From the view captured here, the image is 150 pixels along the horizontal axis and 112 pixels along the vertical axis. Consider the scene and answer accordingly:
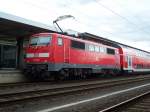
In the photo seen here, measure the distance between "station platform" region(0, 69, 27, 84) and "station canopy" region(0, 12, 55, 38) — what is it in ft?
10.8

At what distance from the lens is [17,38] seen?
26516 mm

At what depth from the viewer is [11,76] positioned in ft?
71.7

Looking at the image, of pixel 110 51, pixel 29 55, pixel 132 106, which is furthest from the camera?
pixel 110 51

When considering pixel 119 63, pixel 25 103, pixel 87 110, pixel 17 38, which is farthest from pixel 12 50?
pixel 87 110

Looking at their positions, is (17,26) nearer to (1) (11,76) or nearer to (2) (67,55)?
(1) (11,76)

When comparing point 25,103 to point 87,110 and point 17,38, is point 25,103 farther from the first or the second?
point 17,38

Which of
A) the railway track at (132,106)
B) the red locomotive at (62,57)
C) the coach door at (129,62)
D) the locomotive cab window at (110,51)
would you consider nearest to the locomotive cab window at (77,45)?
the red locomotive at (62,57)

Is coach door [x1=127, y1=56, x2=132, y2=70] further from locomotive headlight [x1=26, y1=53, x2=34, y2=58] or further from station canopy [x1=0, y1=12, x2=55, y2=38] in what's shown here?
locomotive headlight [x1=26, y1=53, x2=34, y2=58]

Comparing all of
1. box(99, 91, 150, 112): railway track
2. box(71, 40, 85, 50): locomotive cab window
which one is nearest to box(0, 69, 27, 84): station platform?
box(71, 40, 85, 50): locomotive cab window

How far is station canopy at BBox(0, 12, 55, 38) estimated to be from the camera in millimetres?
19922

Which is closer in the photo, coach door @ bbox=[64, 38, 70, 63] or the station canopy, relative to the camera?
the station canopy

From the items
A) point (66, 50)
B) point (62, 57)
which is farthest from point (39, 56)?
point (66, 50)

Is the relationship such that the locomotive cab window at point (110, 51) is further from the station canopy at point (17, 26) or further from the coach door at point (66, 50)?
the coach door at point (66, 50)

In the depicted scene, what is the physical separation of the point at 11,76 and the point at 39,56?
272cm
